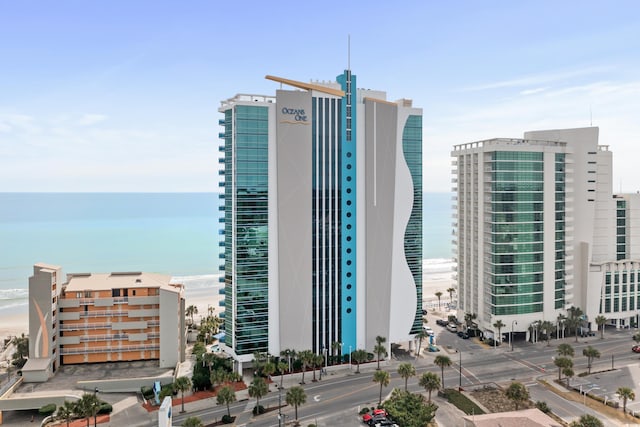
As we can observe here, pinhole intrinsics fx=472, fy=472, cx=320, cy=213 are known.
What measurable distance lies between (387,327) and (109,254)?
413 feet

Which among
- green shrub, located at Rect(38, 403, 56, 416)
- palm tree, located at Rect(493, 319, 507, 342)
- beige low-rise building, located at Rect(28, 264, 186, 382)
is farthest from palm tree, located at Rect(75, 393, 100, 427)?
palm tree, located at Rect(493, 319, 507, 342)

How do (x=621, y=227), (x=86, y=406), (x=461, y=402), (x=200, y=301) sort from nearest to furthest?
(x=86, y=406)
(x=461, y=402)
(x=621, y=227)
(x=200, y=301)

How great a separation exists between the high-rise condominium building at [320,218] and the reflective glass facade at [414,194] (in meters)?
0.14

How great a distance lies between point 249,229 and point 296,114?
15.2 meters

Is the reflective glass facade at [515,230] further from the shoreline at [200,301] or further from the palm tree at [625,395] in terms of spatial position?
the shoreline at [200,301]

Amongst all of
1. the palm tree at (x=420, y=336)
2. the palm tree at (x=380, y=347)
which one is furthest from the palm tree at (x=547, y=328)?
the palm tree at (x=380, y=347)

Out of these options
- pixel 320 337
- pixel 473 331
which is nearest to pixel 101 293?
pixel 320 337

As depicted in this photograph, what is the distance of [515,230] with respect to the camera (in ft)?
231

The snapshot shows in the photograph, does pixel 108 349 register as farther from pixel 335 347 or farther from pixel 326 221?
pixel 326 221

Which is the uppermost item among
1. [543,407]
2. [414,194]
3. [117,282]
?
[414,194]

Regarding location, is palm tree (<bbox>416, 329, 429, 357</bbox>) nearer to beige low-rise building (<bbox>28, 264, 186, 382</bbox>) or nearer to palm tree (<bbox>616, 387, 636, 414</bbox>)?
palm tree (<bbox>616, 387, 636, 414</bbox>)

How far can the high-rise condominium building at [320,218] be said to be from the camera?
187 feet

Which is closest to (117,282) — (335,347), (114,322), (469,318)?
(114,322)

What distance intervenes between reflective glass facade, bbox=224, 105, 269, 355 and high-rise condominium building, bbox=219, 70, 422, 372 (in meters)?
0.12
